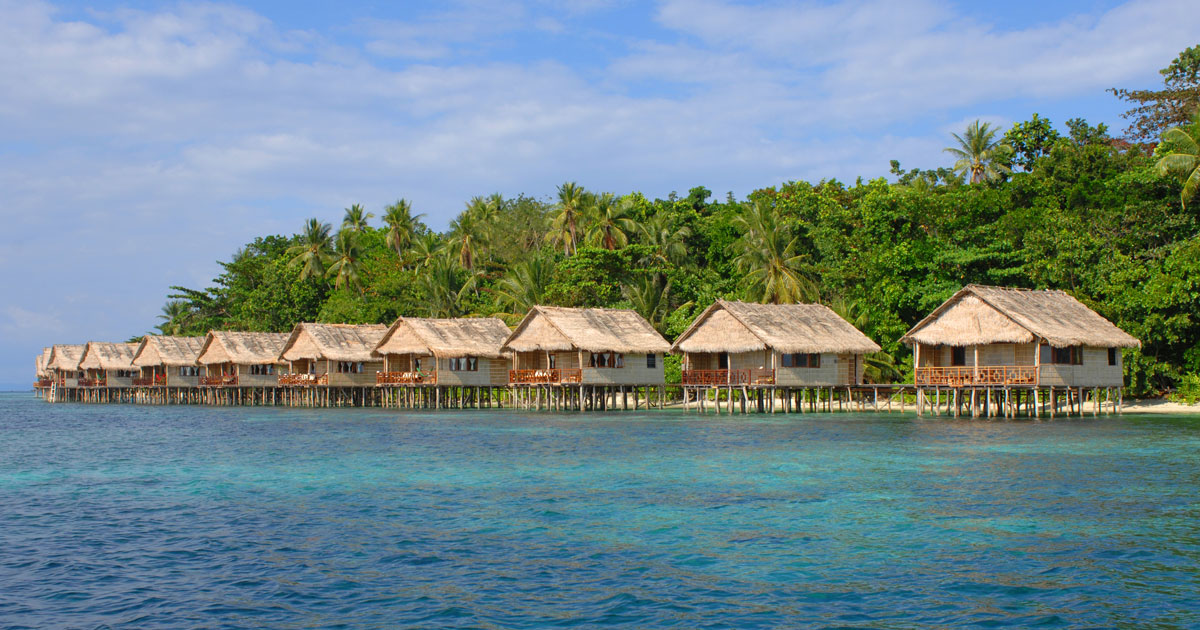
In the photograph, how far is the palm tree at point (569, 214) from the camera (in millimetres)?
56062

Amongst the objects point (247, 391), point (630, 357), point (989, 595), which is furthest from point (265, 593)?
point (247, 391)

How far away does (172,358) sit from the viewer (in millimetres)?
64250

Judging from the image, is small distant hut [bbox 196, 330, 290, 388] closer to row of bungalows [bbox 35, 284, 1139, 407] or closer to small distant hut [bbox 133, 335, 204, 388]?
row of bungalows [bbox 35, 284, 1139, 407]

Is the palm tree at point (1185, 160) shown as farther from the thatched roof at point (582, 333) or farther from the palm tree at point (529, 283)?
the palm tree at point (529, 283)

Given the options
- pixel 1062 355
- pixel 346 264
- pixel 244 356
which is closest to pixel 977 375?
pixel 1062 355

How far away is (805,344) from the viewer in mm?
37625

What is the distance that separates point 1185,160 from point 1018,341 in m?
10.1

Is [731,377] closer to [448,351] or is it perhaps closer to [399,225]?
[448,351]

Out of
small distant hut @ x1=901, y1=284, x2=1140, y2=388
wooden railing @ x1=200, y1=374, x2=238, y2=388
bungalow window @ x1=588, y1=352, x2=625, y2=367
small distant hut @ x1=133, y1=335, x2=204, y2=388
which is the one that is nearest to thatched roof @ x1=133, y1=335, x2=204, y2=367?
small distant hut @ x1=133, y1=335, x2=204, y2=388

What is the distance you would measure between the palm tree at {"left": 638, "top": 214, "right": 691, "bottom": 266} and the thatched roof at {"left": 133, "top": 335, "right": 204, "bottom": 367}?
2944cm

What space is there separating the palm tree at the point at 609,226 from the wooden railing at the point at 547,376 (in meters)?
10.8

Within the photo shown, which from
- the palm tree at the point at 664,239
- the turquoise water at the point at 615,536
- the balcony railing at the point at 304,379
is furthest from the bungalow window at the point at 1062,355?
Answer: the balcony railing at the point at 304,379

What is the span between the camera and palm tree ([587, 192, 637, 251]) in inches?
2093

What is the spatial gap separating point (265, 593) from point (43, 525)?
19.8 ft
